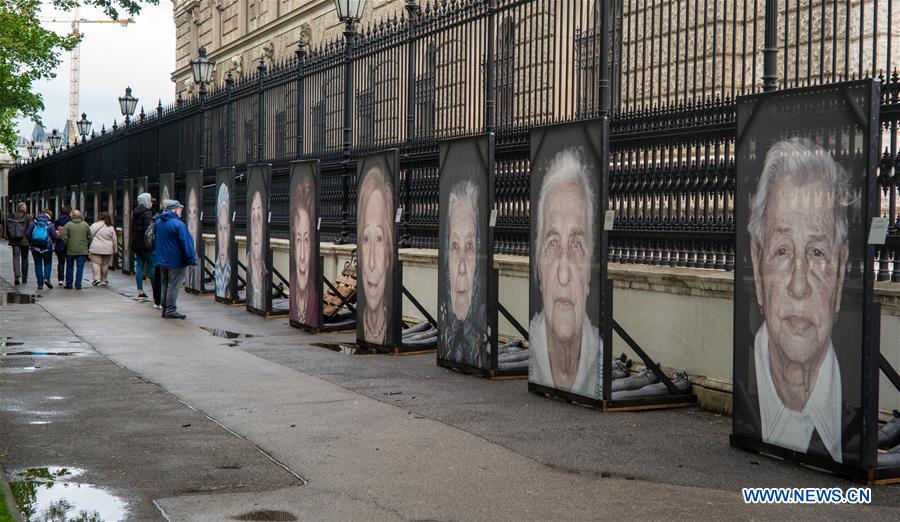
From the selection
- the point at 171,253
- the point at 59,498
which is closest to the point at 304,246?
the point at 171,253

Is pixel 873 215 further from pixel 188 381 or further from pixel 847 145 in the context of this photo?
pixel 188 381

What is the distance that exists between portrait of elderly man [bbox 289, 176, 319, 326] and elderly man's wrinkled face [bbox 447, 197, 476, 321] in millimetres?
4103

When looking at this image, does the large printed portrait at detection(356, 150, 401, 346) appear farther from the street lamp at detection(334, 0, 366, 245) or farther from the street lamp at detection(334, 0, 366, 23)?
the street lamp at detection(334, 0, 366, 23)

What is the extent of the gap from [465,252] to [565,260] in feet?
6.42

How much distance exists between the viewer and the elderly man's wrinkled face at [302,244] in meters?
15.4

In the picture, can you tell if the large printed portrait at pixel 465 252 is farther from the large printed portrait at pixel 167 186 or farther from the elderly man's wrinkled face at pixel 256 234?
the large printed portrait at pixel 167 186

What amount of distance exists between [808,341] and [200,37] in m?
52.0

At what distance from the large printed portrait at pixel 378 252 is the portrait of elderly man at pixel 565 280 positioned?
3071mm

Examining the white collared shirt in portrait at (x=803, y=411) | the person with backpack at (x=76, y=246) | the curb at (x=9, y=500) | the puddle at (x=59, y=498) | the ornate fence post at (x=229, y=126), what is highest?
the ornate fence post at (x=229, y=126)

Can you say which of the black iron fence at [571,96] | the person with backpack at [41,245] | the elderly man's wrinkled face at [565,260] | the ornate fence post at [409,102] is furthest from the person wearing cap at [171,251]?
the elderly man's wrinkled face at [565,260]

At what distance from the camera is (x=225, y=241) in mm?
19859

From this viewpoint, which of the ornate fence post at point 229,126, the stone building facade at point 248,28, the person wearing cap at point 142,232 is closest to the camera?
the person wearing cap at point 142,232

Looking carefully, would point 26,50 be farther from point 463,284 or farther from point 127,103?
point 463,284

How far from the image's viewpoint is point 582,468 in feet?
23.1
